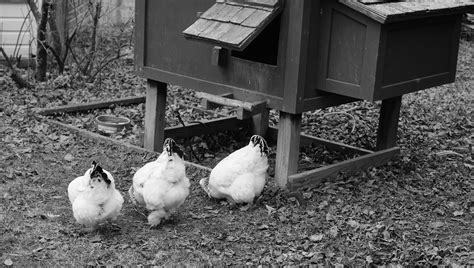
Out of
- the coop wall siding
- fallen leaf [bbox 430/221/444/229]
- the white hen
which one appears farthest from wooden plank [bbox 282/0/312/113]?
the coop wall siding

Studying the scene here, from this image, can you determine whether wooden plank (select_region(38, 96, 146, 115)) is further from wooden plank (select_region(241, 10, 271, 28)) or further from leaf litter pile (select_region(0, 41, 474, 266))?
wooden plank (select_region(241, 10, 271, 28))

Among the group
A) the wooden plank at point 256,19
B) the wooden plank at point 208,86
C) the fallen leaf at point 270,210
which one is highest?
the wooden plank at point 256,19

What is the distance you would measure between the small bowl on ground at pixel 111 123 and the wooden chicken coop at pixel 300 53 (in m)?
1.30

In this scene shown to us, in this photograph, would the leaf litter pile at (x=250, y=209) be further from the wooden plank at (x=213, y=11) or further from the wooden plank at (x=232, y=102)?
the wooden plank at (x=213, y=11)

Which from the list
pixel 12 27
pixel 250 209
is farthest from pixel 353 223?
pixel 12 27

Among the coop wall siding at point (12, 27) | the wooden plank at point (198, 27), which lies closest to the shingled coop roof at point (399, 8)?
the wooden plank at point (198, 27)

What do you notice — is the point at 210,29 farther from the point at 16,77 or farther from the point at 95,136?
the point at 16,77

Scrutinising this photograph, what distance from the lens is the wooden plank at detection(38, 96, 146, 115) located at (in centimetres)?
879

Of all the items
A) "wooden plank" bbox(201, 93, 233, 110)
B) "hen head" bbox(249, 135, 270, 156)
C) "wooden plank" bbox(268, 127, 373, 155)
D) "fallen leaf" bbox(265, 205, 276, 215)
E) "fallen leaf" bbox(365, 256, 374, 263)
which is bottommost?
"fallen leaf" bbox(265, 205, 276, 215)

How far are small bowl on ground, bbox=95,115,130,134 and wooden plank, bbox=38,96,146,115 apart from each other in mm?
517

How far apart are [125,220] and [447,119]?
527cm

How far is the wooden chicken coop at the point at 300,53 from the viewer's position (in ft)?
19.9

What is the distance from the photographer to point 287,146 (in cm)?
649

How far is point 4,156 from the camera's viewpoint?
285 inches
